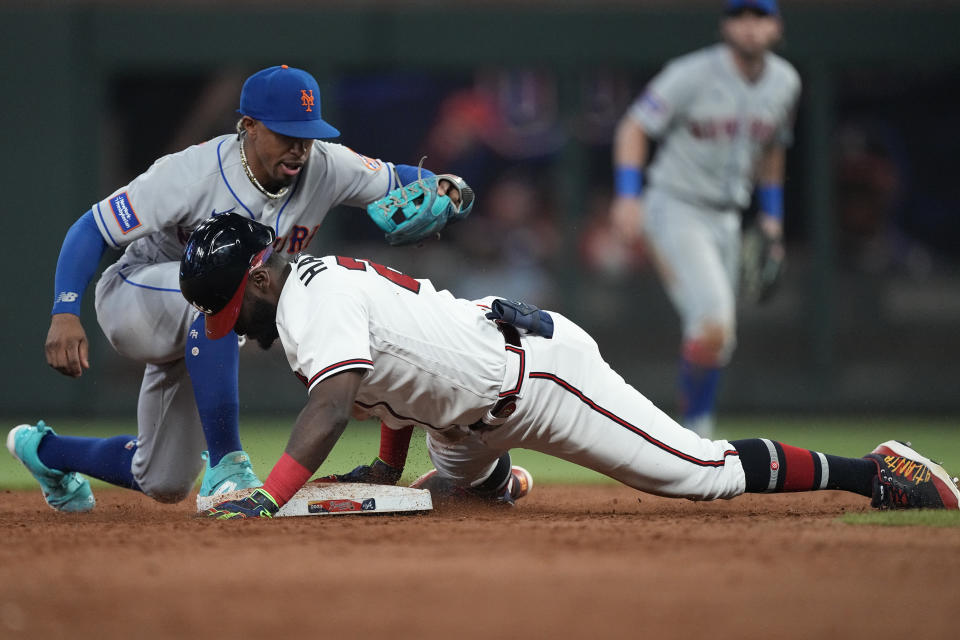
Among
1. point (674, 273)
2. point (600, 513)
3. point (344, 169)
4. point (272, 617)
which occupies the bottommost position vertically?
point (600, 513)

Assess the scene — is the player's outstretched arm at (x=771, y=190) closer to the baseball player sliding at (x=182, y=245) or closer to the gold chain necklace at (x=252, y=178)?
the baseball player sliding at (x=182, y=245)

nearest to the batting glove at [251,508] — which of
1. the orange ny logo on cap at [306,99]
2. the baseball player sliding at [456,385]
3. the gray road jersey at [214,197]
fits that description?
the baseball player sliding at [456,385]

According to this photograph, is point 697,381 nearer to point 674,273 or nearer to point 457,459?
point 674,273

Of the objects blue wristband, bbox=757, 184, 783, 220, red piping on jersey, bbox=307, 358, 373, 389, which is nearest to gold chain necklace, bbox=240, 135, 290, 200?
red piping on jersey, bbox=307, 358, 373, 389

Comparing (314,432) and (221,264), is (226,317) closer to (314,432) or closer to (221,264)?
(221,264)

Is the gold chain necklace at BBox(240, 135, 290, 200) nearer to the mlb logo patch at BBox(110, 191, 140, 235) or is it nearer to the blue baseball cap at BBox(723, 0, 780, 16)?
the mlb logo patch at BBox(110, 191, 140, 235)

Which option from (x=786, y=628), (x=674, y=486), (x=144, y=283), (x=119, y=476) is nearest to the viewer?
(x=786, y=628)

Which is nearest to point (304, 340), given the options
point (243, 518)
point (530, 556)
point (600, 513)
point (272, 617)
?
point (243, 518)

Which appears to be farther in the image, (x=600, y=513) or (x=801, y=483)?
(x=600, y=513)
